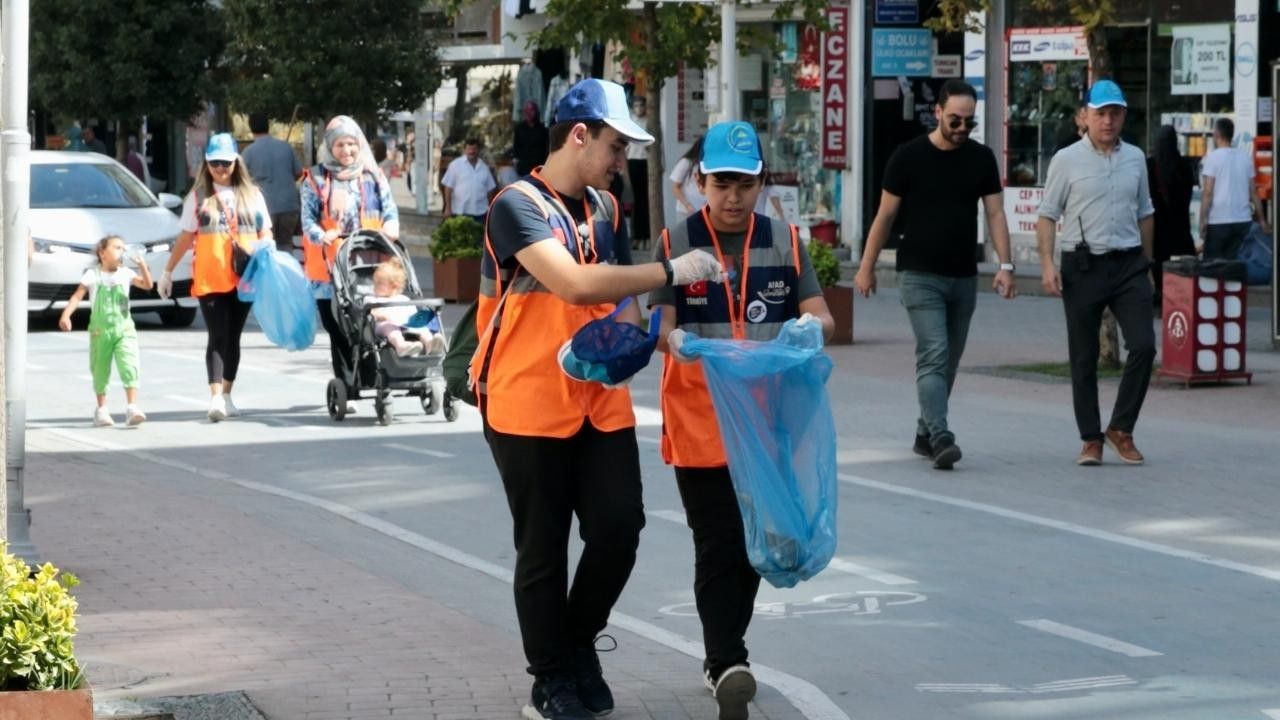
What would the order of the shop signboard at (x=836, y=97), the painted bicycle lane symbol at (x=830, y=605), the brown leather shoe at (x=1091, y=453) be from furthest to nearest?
1. the shop signboard at (x=836, y=97)
2. the brown leather shoe at (x=1091, y=453)
3. the painted bicycle lane symbol at (x=830, y=605)

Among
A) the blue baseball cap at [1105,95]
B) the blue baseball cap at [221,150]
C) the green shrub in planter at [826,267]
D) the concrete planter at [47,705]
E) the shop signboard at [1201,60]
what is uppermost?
the shop signboard at [1201,60]

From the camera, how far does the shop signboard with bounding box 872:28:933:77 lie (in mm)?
26734

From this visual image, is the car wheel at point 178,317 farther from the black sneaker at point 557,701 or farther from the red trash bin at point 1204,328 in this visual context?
the black sneaker at point 557,701

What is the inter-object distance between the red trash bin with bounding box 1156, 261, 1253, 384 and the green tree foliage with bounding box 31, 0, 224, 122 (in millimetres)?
24689

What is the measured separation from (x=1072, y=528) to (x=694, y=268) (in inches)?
169

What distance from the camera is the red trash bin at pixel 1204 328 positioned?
15188mm

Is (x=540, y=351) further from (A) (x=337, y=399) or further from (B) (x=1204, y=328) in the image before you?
(B) (x=1204, y=328)

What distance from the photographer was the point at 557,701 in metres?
6.16

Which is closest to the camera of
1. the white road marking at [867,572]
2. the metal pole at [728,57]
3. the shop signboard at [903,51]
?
the white road marking at [867,572]

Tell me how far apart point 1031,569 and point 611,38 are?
1620 centimetres

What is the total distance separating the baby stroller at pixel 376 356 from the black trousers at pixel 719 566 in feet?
24.4

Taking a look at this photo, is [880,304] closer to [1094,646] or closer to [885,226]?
[885,226]

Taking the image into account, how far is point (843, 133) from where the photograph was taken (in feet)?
91.0

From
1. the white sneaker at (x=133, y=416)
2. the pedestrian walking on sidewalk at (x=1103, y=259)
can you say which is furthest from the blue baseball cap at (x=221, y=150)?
the pedestrian walking on sidewalk at (x=1103, y=259)
